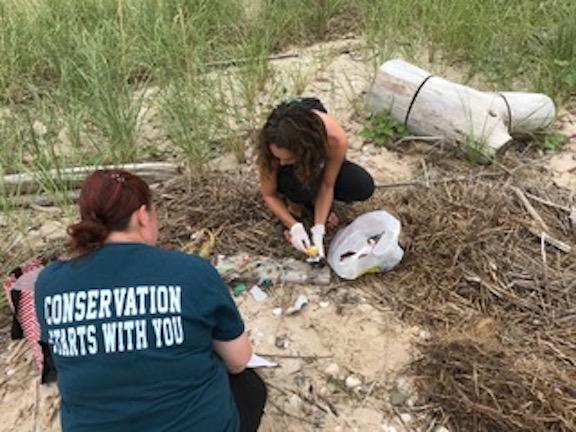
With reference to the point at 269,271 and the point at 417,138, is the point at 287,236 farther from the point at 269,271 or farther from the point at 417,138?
the point at 417,138

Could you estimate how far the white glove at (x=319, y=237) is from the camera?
2359 millimetres

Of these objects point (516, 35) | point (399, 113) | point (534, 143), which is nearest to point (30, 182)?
point (399, 113)

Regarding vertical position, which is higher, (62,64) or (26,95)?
(62,64)

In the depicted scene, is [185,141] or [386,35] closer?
[185,141]

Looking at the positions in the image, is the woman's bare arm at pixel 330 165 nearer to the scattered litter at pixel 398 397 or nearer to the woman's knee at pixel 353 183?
the woman's knee at pixel 353 183

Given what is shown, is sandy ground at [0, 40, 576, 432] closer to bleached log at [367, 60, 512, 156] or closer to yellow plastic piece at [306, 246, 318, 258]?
yellow plastic piece at [306, 246, 318, 258]

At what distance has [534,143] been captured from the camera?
9.99 ft

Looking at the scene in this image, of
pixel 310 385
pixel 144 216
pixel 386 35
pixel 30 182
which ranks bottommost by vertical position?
pixel 310 385

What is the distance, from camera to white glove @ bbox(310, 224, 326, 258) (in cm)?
236

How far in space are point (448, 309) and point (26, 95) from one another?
273 centimetres

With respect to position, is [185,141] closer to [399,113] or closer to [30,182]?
[30,182]

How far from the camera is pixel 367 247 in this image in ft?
7.77

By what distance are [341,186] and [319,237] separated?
0.27 metres

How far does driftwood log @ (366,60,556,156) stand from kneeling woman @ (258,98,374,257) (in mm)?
676
